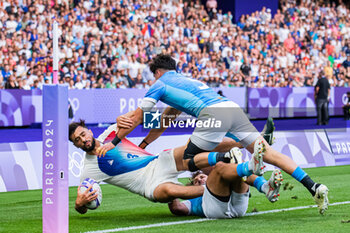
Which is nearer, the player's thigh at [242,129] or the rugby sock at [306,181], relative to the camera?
the rugby sock at [306,181]

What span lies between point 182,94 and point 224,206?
1.46 m

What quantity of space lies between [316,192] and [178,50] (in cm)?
1817

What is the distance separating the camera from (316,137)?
16125mm

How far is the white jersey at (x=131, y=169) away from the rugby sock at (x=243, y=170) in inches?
46.6

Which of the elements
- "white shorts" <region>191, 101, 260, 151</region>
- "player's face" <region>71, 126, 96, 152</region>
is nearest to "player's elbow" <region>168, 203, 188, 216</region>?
"white shorts" <region>191, 101, 260, 151</region>

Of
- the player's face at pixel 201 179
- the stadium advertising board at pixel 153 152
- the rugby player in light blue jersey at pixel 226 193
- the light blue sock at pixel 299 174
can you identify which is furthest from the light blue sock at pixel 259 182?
the stadium advertising board at pixel 153 152

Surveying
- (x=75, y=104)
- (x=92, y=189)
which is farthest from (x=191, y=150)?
(x=75, y=104)

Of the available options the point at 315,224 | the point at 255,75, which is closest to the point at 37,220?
the point at 315,224

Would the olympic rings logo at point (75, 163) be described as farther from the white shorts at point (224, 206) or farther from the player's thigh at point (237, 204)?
the player's thigh at point (237, 204)

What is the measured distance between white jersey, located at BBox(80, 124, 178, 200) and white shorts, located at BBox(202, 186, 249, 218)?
1.96 ft

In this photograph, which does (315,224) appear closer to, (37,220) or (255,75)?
(37,220)

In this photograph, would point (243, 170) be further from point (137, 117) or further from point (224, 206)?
point (137, 117)

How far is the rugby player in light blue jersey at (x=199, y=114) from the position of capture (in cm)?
818

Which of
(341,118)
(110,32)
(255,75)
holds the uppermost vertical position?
(110,32)
